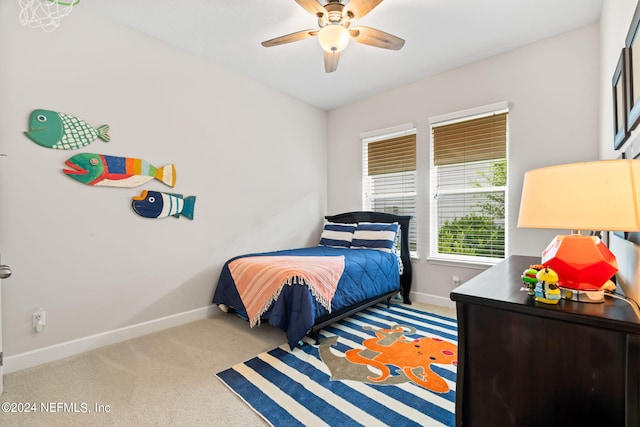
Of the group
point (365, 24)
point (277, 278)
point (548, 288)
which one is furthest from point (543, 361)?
→ point (365, 24)

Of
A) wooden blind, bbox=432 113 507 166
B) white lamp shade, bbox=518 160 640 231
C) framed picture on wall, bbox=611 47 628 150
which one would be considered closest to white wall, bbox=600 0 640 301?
framed picture on wall, bbox=611 47 628 150

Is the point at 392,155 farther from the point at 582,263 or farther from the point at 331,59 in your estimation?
the point at 582,263

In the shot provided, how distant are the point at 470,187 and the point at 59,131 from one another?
146 inches

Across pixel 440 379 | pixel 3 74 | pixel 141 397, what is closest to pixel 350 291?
pixel 440 379

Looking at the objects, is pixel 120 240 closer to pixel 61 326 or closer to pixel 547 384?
pixel 61 326

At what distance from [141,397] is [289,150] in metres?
3.00

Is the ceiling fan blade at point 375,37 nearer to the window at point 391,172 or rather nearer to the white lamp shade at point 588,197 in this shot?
the window at point 391,172

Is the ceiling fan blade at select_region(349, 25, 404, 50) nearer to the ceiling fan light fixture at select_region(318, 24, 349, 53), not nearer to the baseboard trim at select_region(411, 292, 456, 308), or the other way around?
the ceiling fan light fixture at select_region(318, 24, 349, 53)

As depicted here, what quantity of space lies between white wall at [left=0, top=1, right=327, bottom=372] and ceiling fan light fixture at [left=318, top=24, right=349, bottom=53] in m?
1.59

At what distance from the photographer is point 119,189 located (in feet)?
8.10

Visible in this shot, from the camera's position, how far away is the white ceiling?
7.41ft

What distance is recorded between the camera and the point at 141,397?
1.71m

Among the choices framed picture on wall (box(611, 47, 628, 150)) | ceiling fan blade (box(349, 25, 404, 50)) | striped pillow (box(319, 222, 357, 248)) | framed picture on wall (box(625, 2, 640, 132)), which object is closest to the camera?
framed picture on wall (box(625, 2, 640, 132))

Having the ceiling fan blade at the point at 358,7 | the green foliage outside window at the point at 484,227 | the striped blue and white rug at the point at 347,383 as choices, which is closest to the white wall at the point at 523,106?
the green foliage outside window at the point at 484,227
